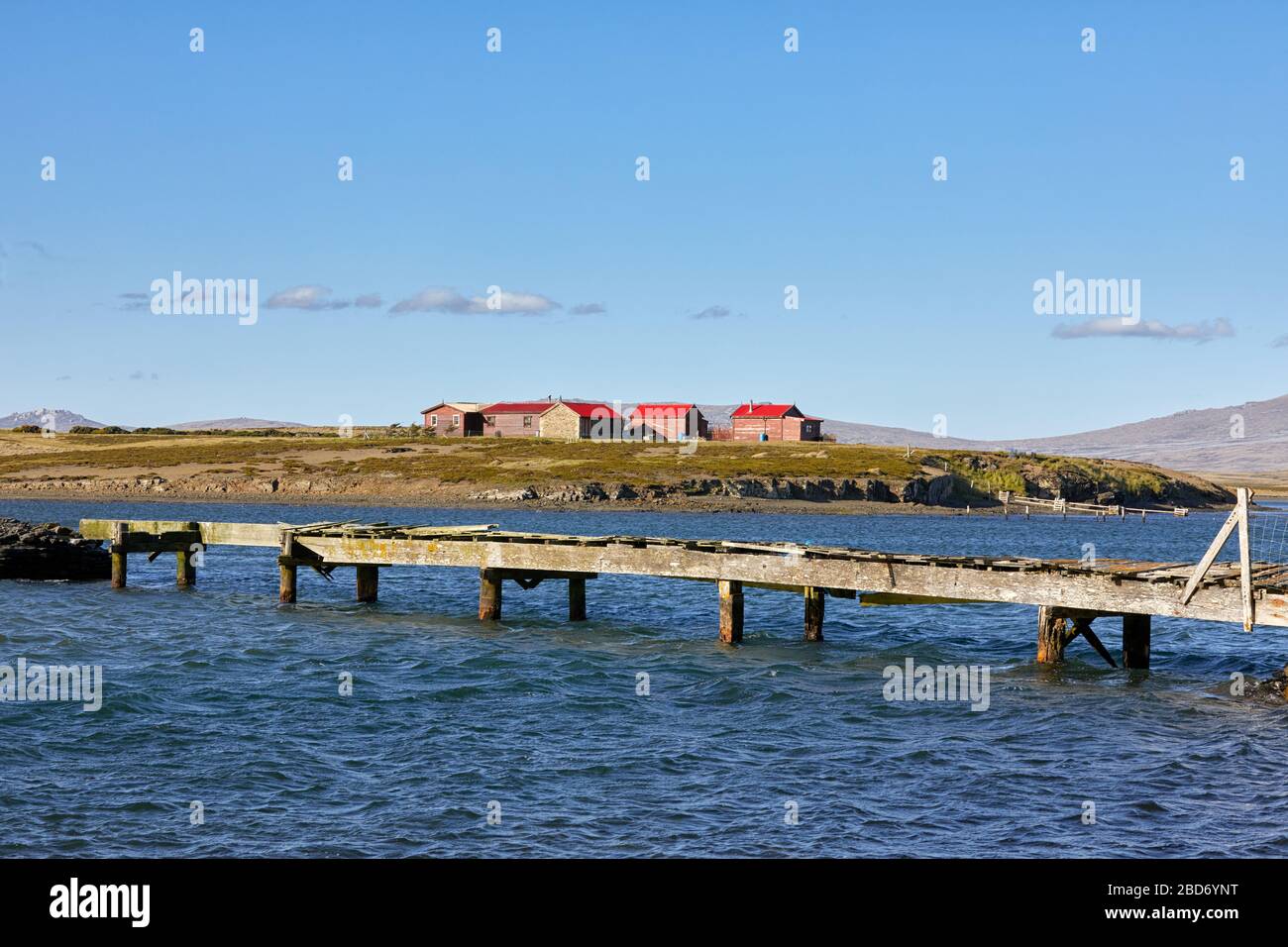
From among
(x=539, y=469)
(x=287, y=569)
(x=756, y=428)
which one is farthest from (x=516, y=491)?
(x=287, y=569)

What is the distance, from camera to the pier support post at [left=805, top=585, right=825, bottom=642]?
91.5 feet

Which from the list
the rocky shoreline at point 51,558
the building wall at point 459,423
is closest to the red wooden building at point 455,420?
the building wall at point 459,423

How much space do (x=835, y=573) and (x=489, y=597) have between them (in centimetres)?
956

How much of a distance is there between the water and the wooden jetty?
1.06m

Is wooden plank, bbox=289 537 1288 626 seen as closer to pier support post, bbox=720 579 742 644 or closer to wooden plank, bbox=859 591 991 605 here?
wooden plank, bbox=859 591 991 605

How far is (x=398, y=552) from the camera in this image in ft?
99.7

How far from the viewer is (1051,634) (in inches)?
963

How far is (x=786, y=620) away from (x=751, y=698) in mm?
12375

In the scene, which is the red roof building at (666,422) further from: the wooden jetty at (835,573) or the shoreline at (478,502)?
the wooden jetty at (835,573)

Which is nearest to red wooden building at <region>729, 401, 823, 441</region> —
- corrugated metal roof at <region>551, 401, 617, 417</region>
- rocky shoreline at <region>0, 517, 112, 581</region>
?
corrugated metal roof at <region>551, 401, 617, 417</region>
